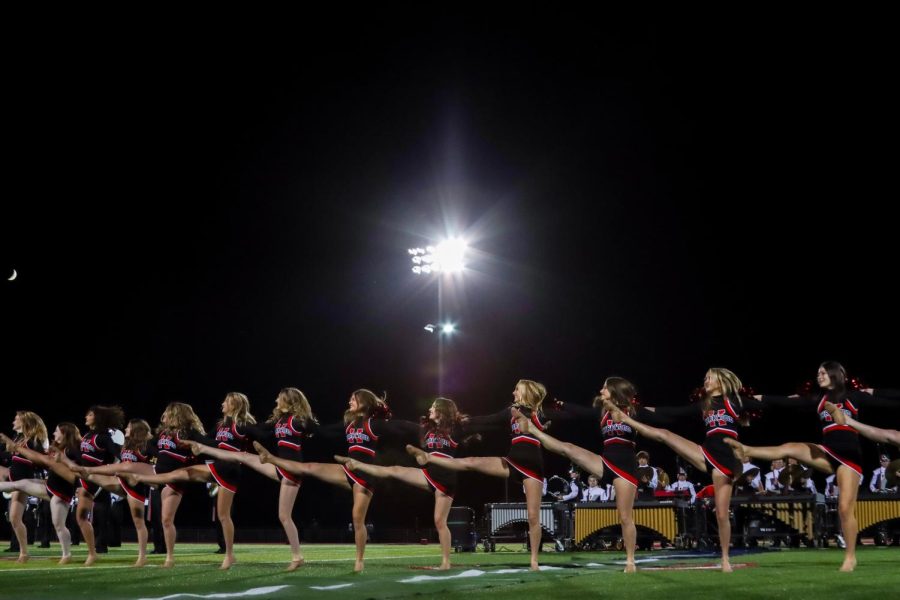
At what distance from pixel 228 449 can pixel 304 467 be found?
128 centimetres

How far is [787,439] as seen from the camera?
31344 millimetres

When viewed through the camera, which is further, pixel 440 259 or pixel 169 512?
pixel 440 259

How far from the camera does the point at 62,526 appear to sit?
15.3m

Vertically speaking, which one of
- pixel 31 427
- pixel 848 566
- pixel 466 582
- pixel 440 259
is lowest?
pixel 466 582

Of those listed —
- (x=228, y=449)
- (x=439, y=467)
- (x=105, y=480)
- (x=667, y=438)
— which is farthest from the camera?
(x=105, y=480)

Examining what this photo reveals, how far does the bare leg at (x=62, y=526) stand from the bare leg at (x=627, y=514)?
9.14 metres

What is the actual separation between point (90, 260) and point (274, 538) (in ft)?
48.6

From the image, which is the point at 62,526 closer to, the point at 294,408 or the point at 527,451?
the point at 294,408

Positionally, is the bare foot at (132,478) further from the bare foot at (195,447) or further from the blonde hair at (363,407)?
the blonde hair at (363,407)

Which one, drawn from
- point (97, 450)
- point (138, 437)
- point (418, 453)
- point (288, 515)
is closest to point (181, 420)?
point (138, 437)

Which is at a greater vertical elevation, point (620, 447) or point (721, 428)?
point (721, 428)

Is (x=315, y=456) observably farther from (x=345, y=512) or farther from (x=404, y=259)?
(x=404, y=259)

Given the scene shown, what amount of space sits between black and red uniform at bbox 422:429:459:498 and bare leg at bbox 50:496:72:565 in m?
6.87

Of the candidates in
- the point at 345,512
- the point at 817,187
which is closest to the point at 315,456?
the point at 345,512
